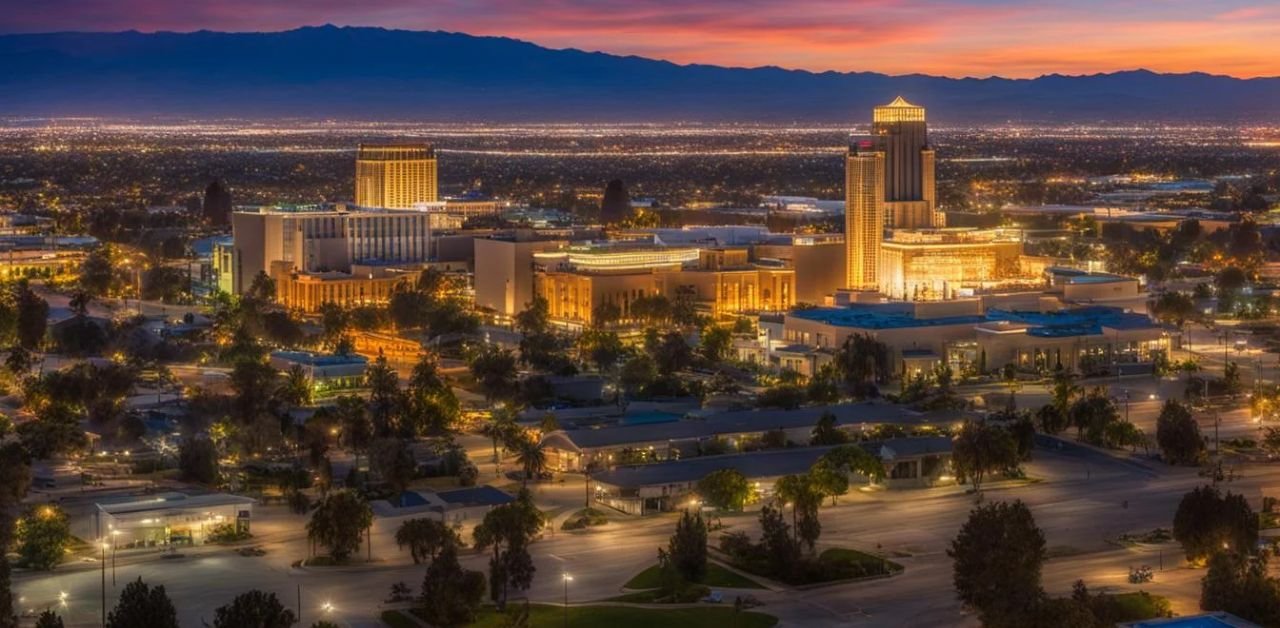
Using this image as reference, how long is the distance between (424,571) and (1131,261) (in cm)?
7139

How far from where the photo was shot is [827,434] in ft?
→ 181

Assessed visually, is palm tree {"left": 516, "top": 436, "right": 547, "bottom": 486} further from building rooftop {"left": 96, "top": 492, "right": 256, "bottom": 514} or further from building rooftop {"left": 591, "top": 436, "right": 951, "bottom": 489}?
building rooftop {"left": 96, "top": 492, "right": 256, "bottom": 514}

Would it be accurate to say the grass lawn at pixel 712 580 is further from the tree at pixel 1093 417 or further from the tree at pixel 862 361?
the tree at pixel 862 361

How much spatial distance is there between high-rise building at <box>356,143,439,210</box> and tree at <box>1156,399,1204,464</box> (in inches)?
2932

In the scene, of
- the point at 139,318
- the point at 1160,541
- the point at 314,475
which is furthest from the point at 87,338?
the point at 1160,541

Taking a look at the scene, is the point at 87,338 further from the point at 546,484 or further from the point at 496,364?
the point at 546,484

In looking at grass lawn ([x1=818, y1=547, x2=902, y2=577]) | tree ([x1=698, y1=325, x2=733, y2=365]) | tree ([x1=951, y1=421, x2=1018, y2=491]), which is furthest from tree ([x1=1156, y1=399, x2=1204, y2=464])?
tree ([x1=698, y1=325, x2=733, y2=365])

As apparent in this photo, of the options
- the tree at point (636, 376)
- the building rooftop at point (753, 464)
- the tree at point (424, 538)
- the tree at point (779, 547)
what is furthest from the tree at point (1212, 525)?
the tree at point (636, 376)

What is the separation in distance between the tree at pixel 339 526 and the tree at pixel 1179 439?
22144 millimetres

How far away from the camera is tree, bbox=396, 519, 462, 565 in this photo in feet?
137

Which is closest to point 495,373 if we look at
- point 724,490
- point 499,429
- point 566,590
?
point 499,429

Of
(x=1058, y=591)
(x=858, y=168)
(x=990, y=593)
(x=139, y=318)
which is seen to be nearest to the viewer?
(x=990, y=593)

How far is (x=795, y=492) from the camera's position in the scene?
4462 centimetres

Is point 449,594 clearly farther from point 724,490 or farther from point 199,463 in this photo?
point 199,463
